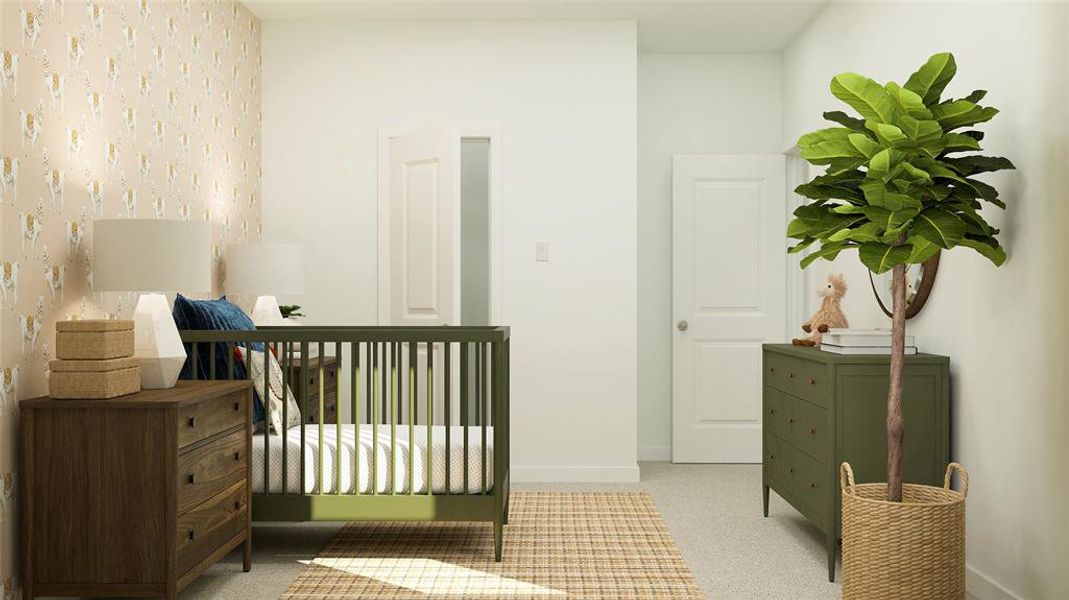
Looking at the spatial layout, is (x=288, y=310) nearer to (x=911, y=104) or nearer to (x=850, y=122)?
(x=850, y=122)

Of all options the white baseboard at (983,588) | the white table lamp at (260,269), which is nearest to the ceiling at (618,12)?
the white table lamp at (260,269)

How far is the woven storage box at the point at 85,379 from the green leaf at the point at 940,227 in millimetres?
2400

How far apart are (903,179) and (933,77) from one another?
1.12ft

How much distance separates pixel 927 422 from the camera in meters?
3.21

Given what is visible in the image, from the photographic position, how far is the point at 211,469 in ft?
9.70

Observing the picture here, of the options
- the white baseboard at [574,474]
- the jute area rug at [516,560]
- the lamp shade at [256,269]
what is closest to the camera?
the jute area rug at [516,560]

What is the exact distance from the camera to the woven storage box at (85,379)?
269 centimetres

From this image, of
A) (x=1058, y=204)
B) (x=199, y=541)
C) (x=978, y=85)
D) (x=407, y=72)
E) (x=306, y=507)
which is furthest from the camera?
(x=407, y=72)

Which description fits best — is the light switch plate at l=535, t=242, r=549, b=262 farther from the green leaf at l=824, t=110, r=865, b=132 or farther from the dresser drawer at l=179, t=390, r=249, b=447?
the green leaf at l=824, t=110, r=865, b=132

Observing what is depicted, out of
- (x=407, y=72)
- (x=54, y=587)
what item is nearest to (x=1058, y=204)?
A: (x=54, y=587)

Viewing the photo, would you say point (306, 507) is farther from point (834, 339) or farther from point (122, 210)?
point (834, 339)

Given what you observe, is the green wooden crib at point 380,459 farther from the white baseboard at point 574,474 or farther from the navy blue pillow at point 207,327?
the white baseboard at point 574,474

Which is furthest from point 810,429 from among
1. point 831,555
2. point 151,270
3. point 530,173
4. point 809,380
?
point 151,270

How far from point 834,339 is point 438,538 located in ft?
5.76
